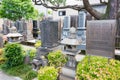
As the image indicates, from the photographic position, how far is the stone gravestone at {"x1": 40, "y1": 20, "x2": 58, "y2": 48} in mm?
6051

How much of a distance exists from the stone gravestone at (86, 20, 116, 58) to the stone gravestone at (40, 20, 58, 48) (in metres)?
2.30

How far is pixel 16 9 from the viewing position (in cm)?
1936

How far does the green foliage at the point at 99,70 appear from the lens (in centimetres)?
345

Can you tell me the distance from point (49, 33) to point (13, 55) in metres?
2.31

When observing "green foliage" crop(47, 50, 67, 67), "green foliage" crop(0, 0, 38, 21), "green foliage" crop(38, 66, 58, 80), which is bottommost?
"green foliage" crop(38, 66, 58, 80)

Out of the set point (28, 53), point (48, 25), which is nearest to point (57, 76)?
point (48, 25)

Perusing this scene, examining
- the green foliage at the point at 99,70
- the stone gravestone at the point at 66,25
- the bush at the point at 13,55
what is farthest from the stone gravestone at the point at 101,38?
the stone gravestone at the point at 66,25

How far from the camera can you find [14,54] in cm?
699

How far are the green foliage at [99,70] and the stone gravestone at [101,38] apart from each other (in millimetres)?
273

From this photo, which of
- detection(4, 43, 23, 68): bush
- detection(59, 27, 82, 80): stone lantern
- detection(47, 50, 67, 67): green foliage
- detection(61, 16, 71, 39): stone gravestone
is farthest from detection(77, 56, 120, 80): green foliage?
detection(61, 16, 71, 39): stone gravestone

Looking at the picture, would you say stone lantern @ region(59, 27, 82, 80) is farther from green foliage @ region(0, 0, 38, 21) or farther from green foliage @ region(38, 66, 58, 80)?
green foliage @ region(0, 0, 38, 21)

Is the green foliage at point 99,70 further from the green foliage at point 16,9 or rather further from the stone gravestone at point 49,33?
the green foliage at point 16,9

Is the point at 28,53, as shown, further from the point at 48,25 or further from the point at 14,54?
the point at 48,25

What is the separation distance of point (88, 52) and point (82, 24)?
6036 mm
